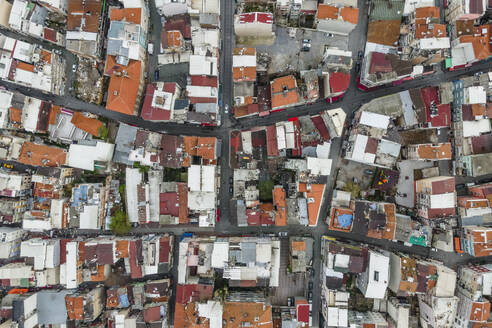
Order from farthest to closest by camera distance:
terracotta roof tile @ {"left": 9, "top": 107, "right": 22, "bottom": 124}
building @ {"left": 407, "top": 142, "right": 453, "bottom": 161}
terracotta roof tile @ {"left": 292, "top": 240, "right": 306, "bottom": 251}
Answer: terracotta roof tile @ {"left": 9, "top": 107, "right": 22, "bottom": 124}, terracotta roof tile @ {"left": 292, "top": 240, "right": 306, "bottom": 251}, building @ {"left": 407, "top": 142, "right": 453, "bottom": 161}

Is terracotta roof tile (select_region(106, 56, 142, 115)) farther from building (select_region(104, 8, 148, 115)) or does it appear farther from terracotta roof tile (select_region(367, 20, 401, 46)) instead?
terracotta roof tile (select_region(367, 20, 401, 46))

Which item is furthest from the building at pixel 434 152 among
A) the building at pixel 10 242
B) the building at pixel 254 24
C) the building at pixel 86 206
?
the building at pixel 10 242

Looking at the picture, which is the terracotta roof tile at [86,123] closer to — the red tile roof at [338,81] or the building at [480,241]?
the red tile roof at [338,81]

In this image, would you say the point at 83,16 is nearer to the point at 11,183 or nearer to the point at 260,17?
the point at 260,17

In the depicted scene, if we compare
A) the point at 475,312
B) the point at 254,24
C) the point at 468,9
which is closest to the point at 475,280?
the point at 475,312

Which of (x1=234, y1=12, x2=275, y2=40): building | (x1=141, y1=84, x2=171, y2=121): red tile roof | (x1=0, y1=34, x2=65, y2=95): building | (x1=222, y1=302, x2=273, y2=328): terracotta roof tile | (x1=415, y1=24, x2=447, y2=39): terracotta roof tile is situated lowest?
(x1=222, y1=302, x2=273, y2=328): terracotta roof tile

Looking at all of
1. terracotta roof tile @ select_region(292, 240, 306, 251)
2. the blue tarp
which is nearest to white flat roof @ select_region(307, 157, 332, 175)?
the blue tarp
